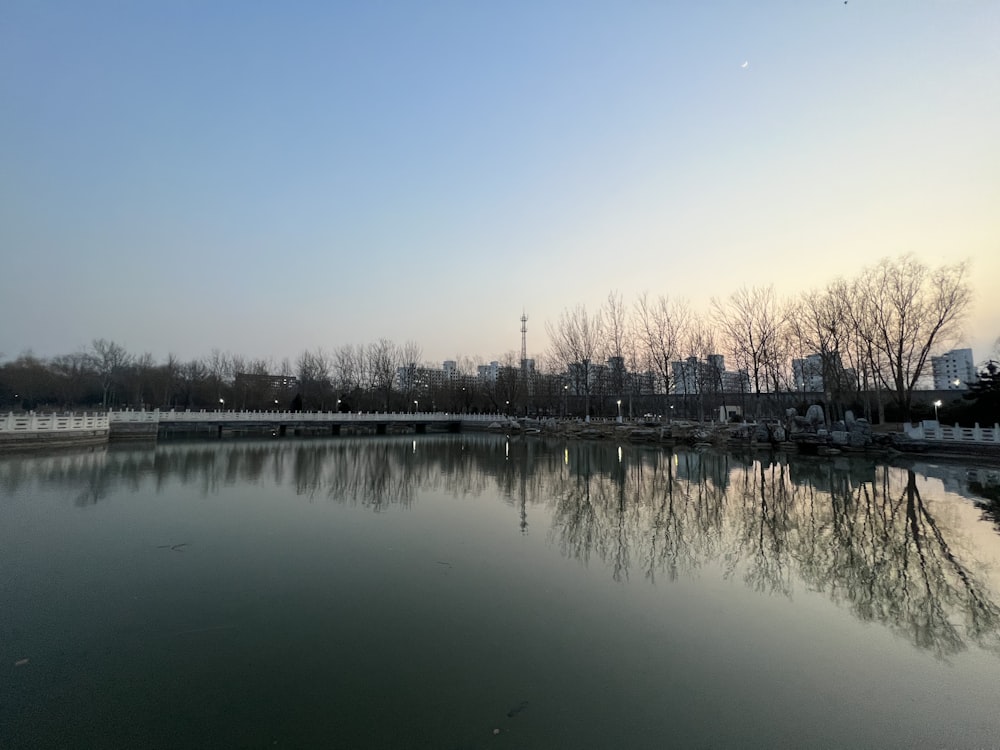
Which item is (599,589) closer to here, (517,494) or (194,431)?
(517,494)

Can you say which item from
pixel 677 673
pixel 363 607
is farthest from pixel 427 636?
pixel 677 673

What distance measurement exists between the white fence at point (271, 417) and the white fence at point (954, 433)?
3348 centimetres

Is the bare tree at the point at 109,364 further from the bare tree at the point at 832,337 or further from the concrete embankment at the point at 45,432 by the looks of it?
the bare tree at the point at 832,337

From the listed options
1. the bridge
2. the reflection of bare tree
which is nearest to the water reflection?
the reflection of bare tree

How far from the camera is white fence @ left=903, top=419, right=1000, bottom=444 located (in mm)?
18411

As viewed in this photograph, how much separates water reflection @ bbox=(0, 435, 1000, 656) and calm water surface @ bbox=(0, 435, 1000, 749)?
8 centimetres

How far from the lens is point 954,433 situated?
19688 millimetres

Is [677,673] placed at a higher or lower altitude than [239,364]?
lower

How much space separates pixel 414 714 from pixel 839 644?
394 cm

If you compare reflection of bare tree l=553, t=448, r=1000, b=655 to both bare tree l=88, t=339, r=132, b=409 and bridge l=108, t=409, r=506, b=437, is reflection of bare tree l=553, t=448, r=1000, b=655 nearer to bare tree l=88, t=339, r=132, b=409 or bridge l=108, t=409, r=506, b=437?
bridge l=108, t=409, r=506, b=437

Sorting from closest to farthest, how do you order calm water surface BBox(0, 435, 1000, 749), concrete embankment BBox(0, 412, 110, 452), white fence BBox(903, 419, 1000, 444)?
calm water surface BBox(0, 435, 1000, 749) < white fence BBox(903, 419, 1000, 444) < concrete embankment BBox(0, 412, 110, 452)

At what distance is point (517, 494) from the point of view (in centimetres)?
1238

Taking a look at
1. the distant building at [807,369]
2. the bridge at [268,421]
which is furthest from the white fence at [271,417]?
the distant building at [807,369]

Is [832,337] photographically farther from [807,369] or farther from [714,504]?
[714,504]
